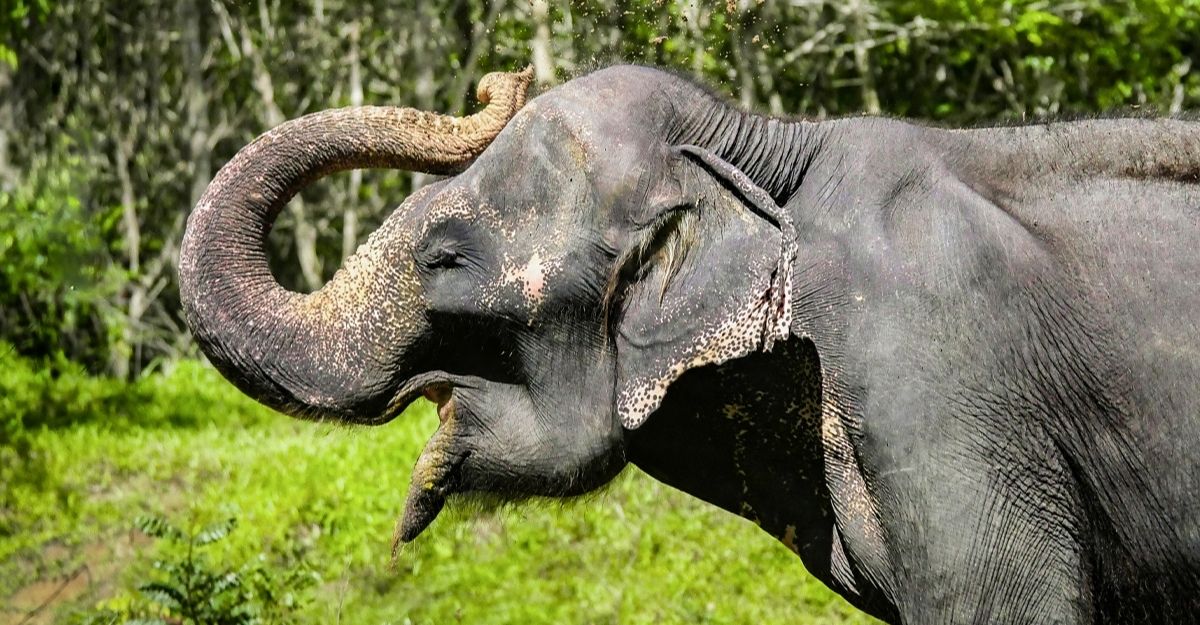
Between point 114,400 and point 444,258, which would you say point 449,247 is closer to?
point 444,258

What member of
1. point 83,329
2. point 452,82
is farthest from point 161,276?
point 452,82

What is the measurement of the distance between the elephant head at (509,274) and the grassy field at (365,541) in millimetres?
1264

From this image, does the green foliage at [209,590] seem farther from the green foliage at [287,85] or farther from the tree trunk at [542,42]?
the green foliage at [287,85]

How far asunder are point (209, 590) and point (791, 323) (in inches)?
87.1

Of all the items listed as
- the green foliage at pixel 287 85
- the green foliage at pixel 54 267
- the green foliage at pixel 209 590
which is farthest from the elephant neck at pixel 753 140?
the green foliage at pixel 54 267

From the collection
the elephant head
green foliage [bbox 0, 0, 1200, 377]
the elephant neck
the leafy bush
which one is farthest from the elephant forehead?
the leafy bush

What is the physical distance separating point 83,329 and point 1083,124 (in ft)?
32.8

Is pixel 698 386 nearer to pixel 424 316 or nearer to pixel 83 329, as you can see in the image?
pixel 424 316

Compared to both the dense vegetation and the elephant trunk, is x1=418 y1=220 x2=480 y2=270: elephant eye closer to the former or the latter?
the elephant trunk

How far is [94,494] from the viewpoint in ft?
23.2

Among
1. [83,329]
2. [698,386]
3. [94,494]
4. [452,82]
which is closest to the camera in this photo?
[698,386]

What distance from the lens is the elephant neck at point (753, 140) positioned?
3152 millimetres

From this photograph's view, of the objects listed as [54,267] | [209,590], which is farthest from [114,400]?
[209,590]

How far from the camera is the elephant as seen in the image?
283cm
